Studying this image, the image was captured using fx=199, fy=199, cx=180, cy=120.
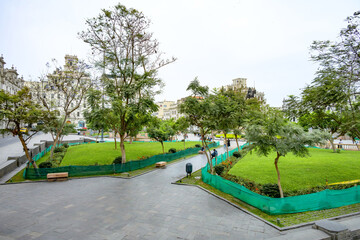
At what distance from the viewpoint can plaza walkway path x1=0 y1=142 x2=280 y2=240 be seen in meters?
7.29

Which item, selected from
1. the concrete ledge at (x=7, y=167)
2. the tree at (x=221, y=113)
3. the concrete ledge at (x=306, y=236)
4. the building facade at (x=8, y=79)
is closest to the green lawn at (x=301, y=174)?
the tree at (x=221, y=113)

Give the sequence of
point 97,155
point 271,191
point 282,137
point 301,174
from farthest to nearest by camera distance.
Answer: point 97,155, point 301,174, point 271,191, point 282,137

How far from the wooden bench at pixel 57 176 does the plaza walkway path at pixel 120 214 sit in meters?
1.21

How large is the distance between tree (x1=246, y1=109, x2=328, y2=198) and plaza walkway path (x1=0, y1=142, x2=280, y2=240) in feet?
11.1

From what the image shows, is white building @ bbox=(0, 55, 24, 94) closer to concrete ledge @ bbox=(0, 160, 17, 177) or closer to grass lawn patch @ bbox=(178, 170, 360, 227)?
concrete ledge @ bbox=(0, 160, 17, 177)

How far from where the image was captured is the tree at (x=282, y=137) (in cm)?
909

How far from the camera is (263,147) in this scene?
963cm

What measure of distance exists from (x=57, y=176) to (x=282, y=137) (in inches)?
607

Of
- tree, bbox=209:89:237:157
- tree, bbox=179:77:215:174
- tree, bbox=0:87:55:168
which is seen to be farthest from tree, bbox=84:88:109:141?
tree, bbox=209:89:237:157

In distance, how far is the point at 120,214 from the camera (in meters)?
8.92

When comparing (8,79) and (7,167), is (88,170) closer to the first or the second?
(7,167)

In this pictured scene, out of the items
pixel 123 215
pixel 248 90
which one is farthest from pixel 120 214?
pixel 248 90

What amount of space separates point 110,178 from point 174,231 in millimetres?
9761

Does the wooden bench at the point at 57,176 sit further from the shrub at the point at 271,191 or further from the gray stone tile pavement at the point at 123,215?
the shrub at the point at 271,191
